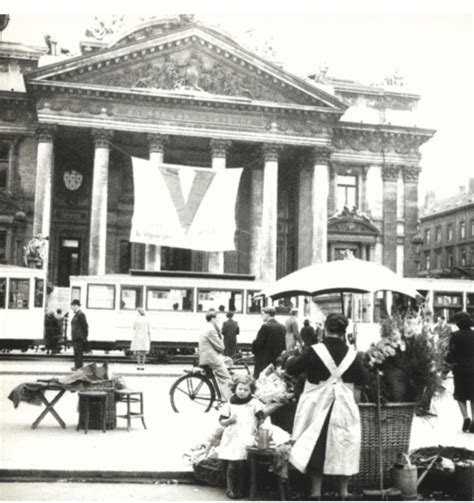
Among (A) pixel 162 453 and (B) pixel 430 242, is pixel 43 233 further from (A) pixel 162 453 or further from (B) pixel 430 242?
(B) pixel 430 242

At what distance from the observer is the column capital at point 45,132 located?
124 ft

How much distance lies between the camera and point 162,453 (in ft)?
34.2

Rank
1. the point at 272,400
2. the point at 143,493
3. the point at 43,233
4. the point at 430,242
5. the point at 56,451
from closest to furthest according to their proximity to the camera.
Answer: the point at 143,493
the point at 272,400
the point at 56,451
the point at 43,233
the point at 430,242

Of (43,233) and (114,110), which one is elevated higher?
(114,110)

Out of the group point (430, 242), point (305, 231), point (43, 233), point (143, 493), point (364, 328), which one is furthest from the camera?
point (430, 242)

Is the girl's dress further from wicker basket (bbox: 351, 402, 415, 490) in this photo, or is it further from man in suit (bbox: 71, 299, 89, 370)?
man in suit (bbox: 71, 299, 89, 370)

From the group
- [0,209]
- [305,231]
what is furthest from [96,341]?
[305,231]

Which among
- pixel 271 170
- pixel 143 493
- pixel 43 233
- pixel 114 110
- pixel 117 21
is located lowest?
pixel 143 493

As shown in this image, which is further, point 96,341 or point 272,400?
point 96,341

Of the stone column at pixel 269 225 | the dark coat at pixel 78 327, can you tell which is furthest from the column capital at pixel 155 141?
the dark coat at pixel 78 327

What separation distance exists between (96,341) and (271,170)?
47.2 feet

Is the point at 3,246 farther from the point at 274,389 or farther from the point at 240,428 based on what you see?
the point at 240,428

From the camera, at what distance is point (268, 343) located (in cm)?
1593

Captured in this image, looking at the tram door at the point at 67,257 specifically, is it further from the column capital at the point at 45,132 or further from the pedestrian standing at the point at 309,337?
the pedestrian standing at the point at 309,337
